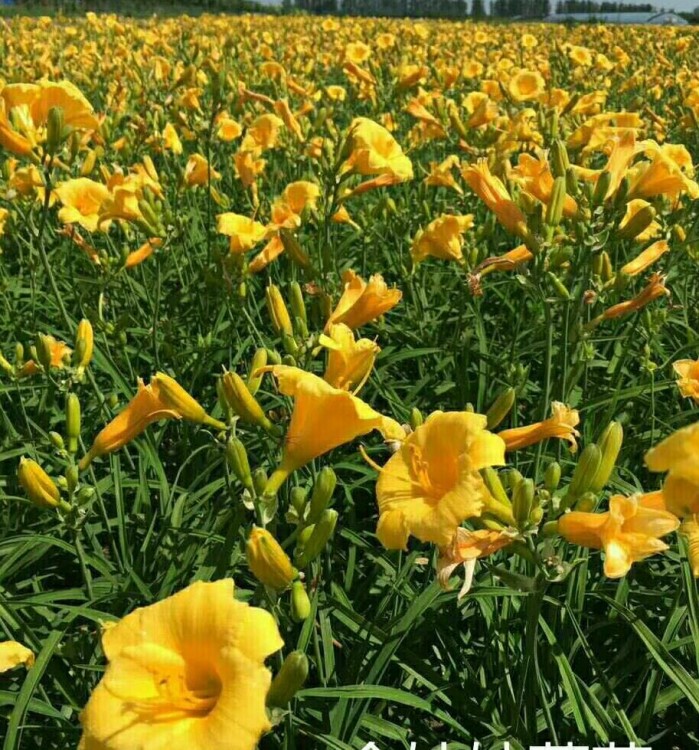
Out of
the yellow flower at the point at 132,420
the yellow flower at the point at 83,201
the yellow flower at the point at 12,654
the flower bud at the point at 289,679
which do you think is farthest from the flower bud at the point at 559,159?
the yellow flower at the point at 12,654

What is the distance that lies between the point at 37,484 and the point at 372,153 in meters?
1.70

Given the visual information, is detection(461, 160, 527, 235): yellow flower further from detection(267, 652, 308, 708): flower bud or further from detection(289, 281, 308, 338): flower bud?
detection(267, 652, 308, 708): flower bud

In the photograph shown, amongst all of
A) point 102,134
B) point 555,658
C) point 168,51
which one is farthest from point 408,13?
point 555,658

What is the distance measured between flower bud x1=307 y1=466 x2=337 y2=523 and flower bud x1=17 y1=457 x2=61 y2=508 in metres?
0.62

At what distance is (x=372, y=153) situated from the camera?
2.63 m

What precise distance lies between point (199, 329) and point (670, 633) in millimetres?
2368

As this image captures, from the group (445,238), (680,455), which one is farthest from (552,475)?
(445,238)

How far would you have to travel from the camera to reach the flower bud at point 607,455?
1257 millimetres

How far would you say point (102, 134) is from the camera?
383cm

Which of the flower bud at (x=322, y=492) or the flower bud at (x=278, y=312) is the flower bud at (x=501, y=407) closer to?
the flower bud at (x=322, y=492)

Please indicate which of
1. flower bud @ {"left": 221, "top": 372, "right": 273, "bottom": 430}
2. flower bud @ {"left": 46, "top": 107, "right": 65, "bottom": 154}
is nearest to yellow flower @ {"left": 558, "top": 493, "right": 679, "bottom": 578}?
flower bud @ {"left": 221, "top": 372, "right": 273, "bottom": 430}

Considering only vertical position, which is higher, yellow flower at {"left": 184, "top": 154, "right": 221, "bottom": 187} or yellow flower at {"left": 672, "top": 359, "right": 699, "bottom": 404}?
yellow flower at {"left": 672, "top": 359, "right": 699, "bottom": 404}

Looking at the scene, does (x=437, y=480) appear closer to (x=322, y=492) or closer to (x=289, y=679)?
(x=322, y=492)

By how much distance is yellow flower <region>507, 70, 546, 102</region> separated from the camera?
159 inches
